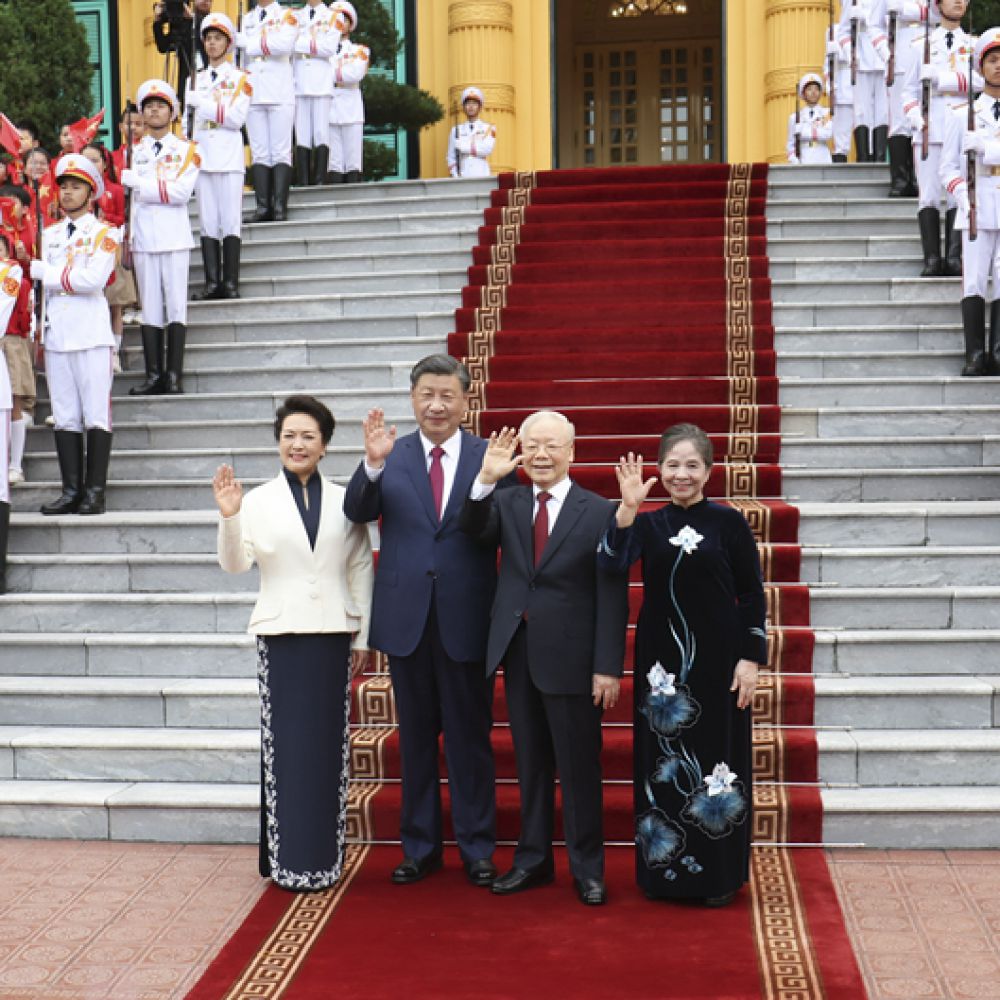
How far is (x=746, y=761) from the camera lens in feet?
14.7

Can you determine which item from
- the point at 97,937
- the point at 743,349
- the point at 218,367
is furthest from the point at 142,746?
the point at 743,349

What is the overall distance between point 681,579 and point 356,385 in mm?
4041

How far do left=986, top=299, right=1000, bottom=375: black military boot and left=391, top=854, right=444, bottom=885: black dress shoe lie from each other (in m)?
4.50

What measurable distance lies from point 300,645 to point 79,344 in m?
3.06

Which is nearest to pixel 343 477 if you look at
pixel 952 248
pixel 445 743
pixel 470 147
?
pixel 445 743

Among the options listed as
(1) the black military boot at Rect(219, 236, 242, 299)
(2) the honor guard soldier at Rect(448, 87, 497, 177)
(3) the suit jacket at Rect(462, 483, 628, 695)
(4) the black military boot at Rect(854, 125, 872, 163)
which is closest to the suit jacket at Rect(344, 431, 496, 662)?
(3) the suit jacket at Rect(462, 483, 628, 695)

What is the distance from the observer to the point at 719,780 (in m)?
4.42

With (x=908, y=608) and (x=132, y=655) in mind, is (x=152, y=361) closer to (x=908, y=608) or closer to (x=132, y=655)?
(x=132, y=655)

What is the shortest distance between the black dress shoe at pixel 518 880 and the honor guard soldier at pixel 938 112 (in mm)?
5224

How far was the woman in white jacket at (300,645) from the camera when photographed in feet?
15.1

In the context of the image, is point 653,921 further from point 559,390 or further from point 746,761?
point 559,390

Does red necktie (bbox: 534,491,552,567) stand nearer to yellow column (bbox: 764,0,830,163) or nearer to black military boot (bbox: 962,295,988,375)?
black military boot (bbox: 962,295,988,375)

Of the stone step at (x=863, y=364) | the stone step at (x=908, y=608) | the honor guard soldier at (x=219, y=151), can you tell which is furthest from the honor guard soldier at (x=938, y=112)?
the honor guard soldier at (x=219, y=151)

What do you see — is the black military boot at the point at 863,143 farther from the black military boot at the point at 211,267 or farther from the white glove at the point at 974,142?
the black military boot at the point at 211,267
